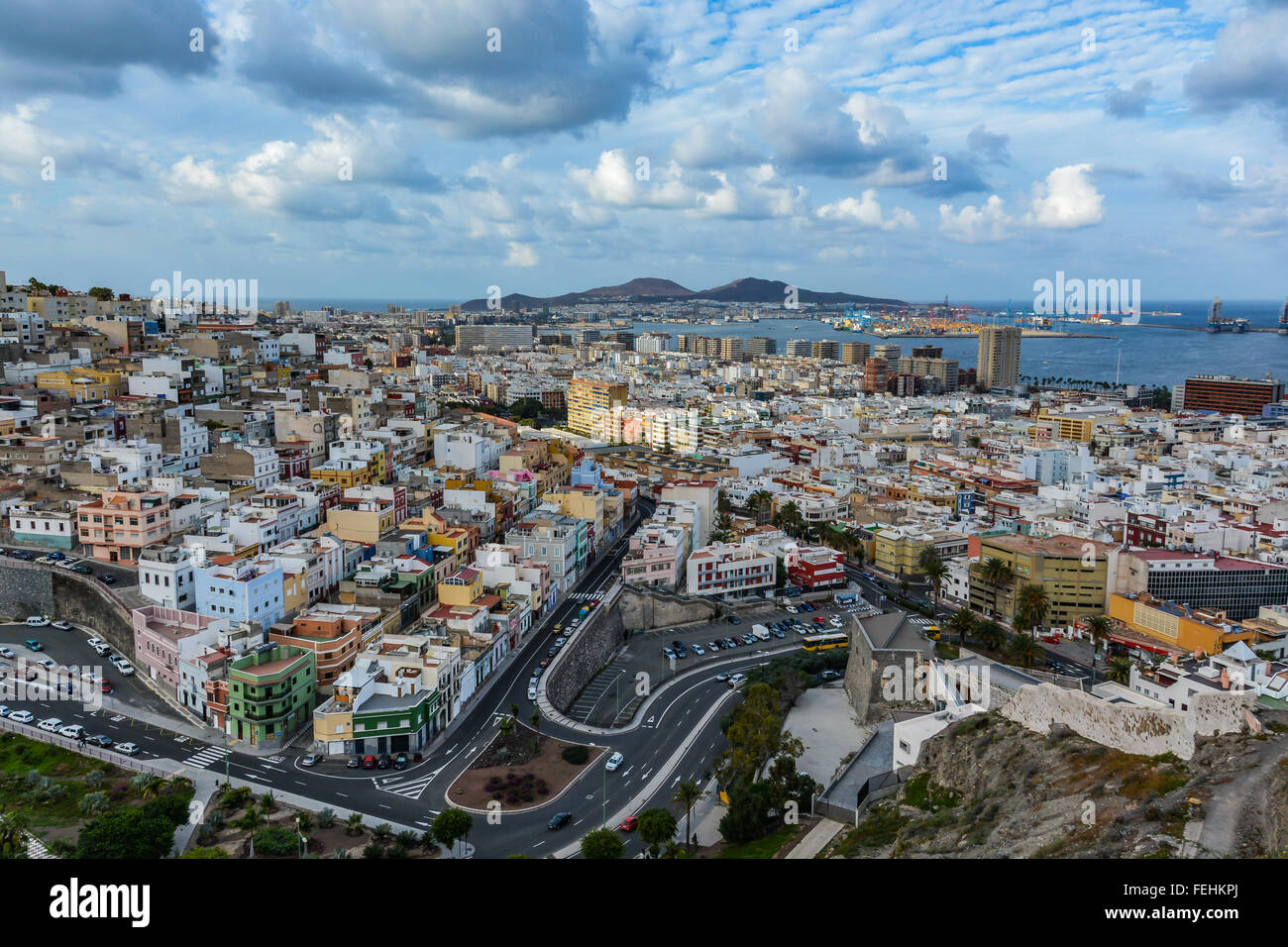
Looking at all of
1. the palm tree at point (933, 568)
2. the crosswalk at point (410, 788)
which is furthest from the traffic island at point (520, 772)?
the palm tree at point (933, 568)

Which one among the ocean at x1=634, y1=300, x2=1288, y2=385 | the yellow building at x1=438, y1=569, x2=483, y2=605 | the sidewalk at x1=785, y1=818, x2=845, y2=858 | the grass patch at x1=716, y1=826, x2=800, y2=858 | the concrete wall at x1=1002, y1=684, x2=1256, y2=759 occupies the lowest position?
the grass patch at x1=716, y1=826, x2=800, y2=858

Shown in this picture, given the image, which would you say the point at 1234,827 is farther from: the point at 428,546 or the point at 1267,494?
the point at 1267,494

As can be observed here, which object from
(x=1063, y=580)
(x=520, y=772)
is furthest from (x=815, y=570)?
(x=520, y=772)

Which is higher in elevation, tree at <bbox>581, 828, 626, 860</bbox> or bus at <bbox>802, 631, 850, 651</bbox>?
tree at <bbox>581, 828, 626, 860</bbox>

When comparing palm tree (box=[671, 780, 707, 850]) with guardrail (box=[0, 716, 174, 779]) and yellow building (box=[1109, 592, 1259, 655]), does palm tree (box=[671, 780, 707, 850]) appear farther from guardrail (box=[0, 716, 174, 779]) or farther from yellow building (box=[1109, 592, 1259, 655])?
yellow building (box=[1109, 592, 1259, 655])

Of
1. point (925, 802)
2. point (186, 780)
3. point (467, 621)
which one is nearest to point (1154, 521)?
point (925, 802)

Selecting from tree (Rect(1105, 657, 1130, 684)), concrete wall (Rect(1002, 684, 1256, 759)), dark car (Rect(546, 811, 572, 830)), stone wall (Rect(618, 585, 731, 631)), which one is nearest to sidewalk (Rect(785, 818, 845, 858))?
dark car (Rect(546, 811, 572, 830))

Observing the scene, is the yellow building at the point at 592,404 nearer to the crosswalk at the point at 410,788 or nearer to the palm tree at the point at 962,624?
the palm tree at the point at 962,624
